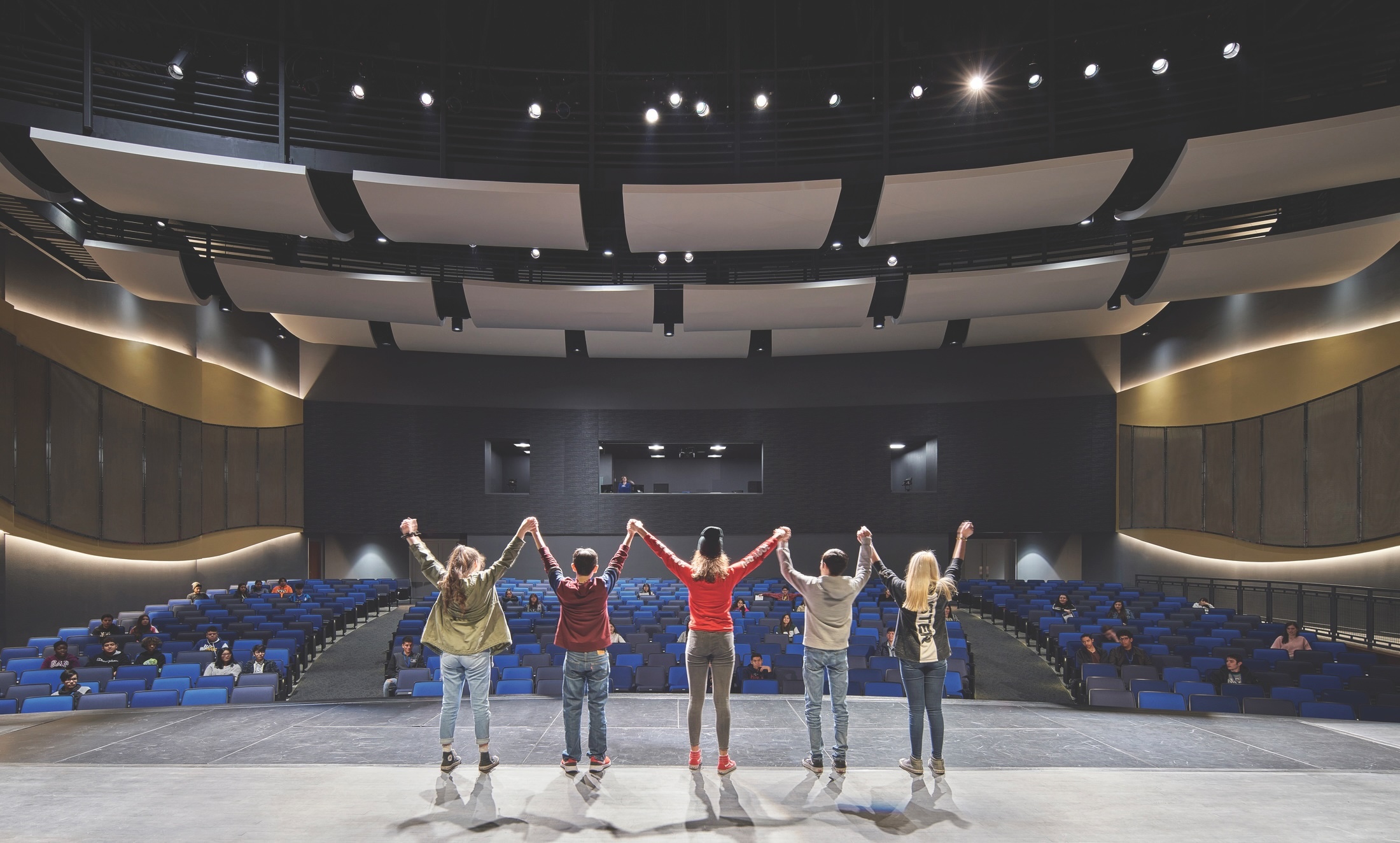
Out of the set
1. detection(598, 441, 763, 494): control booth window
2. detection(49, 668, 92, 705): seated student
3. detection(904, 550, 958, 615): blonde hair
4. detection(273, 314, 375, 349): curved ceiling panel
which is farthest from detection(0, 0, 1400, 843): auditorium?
detection(598, 441, 763, 494): control booth window

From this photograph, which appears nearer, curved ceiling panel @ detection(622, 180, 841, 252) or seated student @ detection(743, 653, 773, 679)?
seated student @ detection(743, 653, 773, 679)

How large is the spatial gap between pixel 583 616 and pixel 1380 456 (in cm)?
1391

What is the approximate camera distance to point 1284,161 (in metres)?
10.5

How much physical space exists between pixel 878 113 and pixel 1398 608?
11.3m

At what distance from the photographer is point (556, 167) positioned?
41.0 ft

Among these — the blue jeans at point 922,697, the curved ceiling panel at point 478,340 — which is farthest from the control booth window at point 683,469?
the blue jeans at point 922,697

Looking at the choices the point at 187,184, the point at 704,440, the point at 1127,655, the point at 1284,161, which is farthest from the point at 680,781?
the point at 704,440

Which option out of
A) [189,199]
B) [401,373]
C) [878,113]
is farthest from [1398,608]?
[401,373]

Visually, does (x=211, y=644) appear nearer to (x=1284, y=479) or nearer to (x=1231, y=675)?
(x=1231, y=675)

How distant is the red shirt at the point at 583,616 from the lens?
4.24 m

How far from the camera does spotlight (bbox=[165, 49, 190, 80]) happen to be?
1045 cm

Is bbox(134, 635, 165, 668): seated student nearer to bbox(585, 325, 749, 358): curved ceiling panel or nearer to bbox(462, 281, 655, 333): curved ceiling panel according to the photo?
bbox(462, 281, 655, 333): curved ceiling panel

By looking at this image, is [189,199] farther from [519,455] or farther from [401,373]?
[519,455]

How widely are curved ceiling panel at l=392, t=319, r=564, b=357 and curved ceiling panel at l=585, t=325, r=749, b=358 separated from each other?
45.0 inches
